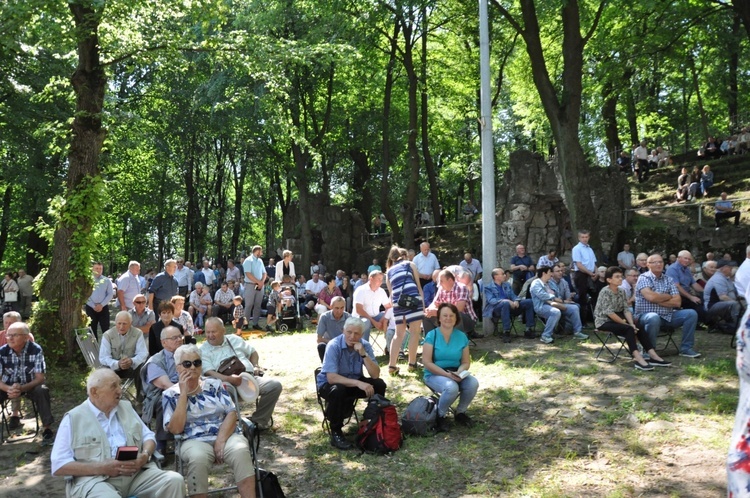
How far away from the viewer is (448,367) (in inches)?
272

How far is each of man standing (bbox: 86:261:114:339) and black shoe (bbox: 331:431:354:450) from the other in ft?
18.2

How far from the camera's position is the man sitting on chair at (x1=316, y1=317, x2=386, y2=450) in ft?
20.9

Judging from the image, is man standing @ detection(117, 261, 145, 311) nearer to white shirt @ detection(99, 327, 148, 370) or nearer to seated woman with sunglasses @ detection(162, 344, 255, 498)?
white shirt @ detection(99, 327, 148, 370)

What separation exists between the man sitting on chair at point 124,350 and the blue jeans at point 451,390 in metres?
3.40

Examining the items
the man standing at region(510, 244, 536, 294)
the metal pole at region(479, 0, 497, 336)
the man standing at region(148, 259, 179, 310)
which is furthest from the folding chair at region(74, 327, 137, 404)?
the man standing at region(510, 244, 536, 294)

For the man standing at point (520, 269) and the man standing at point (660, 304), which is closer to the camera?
the man standing at point (660, 304)

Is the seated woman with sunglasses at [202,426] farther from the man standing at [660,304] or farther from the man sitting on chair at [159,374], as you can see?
the man standing at [660,304]

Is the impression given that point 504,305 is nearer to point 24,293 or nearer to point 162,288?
point 162,288

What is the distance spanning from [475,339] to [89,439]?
7.68 meters

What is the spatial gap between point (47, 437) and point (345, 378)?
323 cm

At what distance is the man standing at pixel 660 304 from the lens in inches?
339

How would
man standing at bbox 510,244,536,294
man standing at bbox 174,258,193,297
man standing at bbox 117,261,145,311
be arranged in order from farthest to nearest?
1. man standing at bbox 174,258,193,297
2. man standing at bbox 510,244,536,294
3. man standing at bbox 117,261,145,311

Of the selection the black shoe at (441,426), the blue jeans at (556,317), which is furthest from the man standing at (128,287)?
the blue jeans at (556,317)

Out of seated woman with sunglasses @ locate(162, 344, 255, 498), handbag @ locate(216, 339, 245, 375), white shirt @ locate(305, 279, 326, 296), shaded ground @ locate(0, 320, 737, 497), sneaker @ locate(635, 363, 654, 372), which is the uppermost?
white shirt @ locate(305, 279, 326, 296)
